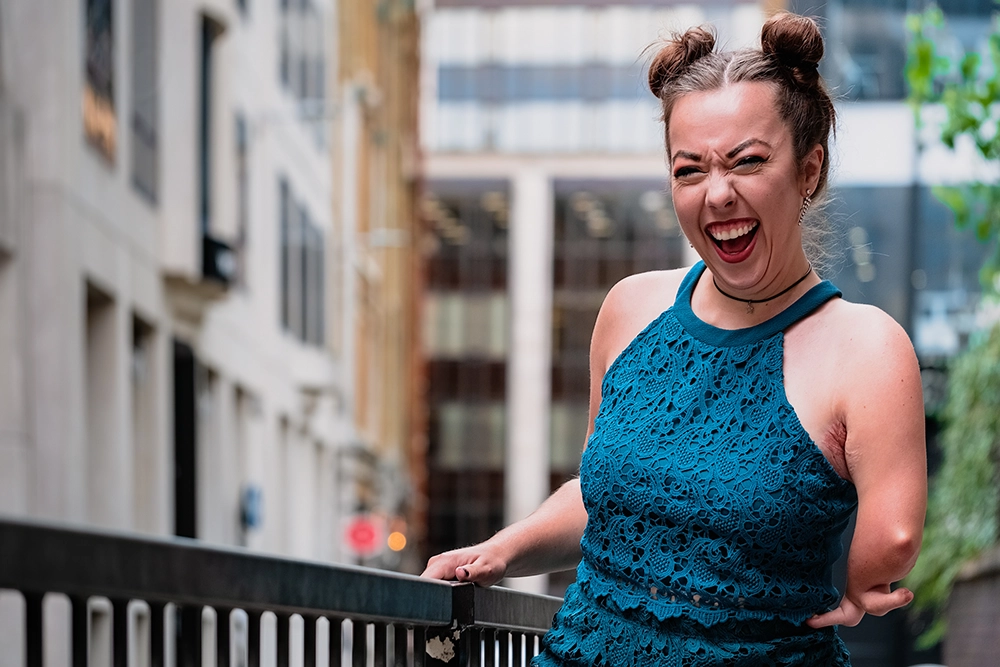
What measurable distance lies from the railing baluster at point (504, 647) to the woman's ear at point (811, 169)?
1.13 m

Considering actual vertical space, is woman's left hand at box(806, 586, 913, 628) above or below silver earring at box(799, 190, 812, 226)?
below

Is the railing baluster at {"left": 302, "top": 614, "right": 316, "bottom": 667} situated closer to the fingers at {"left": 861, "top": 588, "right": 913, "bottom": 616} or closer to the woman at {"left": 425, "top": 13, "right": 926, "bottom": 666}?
the woman at {"left": 425, "top": 13, "right": 926, "bottom": 666}

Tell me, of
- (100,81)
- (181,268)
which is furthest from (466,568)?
(181,268)

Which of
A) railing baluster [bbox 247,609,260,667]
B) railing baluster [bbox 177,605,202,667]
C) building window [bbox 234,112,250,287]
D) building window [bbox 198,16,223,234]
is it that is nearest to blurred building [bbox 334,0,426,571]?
building window [bbox 234,112,250,287]

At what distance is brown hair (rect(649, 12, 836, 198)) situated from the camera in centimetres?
239

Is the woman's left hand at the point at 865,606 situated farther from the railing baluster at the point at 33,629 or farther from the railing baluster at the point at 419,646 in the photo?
the railing baluster at the point at 33,629

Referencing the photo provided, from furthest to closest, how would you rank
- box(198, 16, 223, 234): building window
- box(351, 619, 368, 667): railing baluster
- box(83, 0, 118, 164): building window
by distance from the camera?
box(198, 16, 223, 234): building window < box(83, 0, 118, 164): building window < box(351, 619, 368, 667): railing baluster

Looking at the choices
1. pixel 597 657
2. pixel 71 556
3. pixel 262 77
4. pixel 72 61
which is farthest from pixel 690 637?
pixel 262 77

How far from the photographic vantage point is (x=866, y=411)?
226 centimetres

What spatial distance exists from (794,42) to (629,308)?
0.54 m

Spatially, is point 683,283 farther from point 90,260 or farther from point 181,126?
point 181,126

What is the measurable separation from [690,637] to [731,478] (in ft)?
0.77

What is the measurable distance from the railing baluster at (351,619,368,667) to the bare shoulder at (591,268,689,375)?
23.7 inches

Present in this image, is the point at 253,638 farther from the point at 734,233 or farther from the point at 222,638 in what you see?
the point at 734,233
